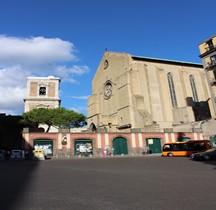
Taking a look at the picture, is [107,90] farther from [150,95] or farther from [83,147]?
[83,147]

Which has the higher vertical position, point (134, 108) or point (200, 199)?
point (134, 108)

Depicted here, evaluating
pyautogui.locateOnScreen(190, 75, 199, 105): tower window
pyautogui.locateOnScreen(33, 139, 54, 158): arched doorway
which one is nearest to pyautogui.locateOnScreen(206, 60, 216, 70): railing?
pyautogui.locateOnScreen(190, 75, 199, 105): tower window

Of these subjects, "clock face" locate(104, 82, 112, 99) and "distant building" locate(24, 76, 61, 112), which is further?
"distant building" locate(24, 76, 61, 112)

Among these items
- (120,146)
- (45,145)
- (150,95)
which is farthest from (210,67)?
(45,145)

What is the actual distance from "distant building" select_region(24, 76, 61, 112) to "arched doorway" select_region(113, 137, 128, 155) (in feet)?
85.8

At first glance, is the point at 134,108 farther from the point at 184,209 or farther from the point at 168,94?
the point at 184,209

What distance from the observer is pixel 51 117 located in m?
40.4

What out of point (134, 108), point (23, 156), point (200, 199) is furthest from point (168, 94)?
point (200, 199)

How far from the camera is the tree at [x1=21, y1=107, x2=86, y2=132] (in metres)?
39.9

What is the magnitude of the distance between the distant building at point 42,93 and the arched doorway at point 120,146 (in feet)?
85.8

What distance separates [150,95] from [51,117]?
19784 mm

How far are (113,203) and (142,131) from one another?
31.4 metres

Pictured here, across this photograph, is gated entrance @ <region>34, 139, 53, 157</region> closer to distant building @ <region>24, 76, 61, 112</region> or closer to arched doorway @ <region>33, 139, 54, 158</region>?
arched doorway @ <region>33, 139, 54, 158</region>

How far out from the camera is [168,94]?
44.9 metres
